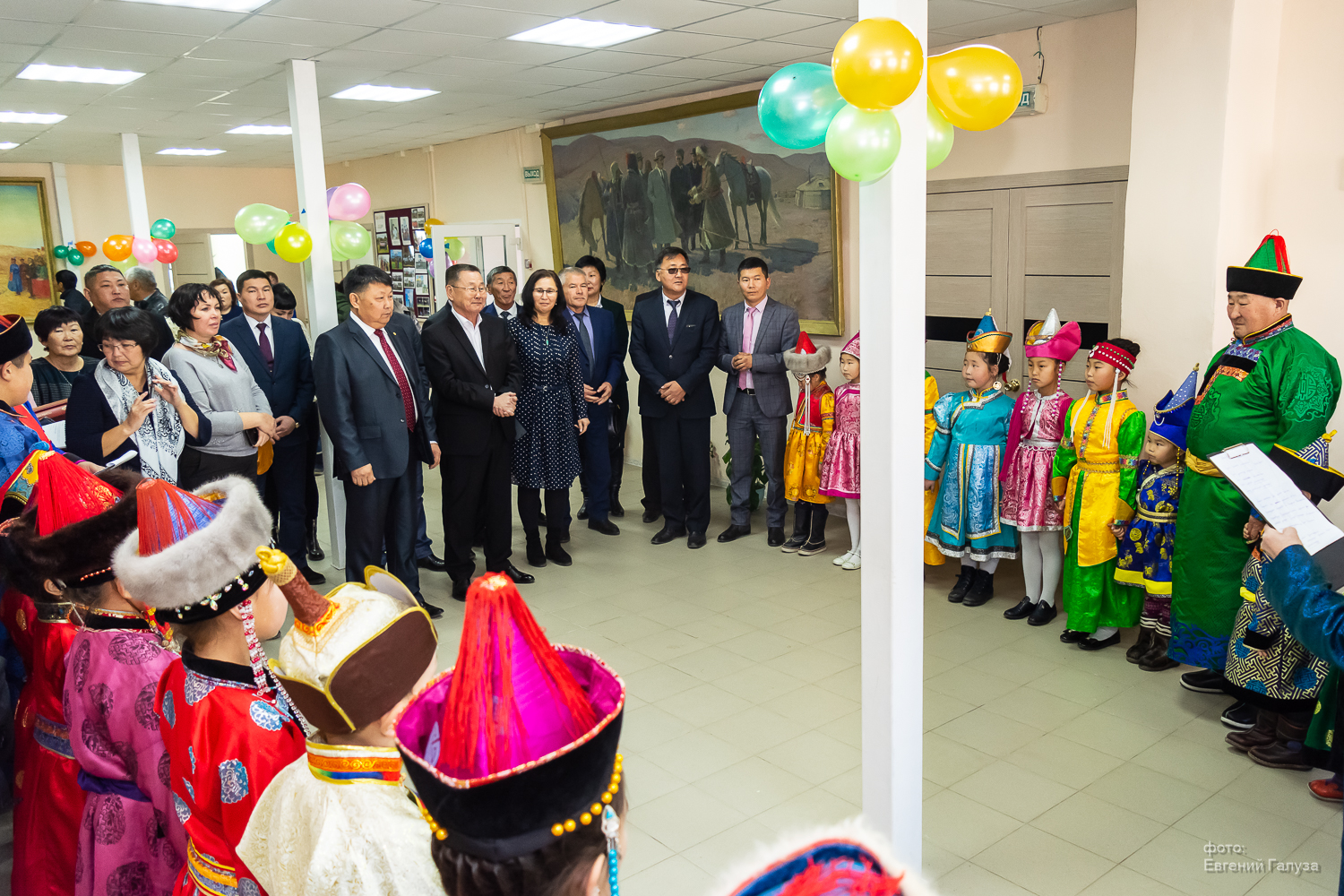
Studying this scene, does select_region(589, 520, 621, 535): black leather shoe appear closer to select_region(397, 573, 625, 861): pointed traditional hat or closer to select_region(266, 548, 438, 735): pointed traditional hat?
select_region(266, 548, 438, 735): pointed traditional hat

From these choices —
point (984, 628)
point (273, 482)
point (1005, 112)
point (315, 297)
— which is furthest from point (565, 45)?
point (984, 628)

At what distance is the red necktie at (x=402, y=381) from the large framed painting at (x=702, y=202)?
9.64 ft

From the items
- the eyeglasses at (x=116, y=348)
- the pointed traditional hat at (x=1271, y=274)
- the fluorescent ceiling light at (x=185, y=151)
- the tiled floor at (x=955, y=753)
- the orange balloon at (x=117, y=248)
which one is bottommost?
the tiled floor at (x=955, y=753)

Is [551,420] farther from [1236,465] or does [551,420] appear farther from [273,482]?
[1236,465]

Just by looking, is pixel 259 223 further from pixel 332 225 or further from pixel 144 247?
pixel 144 247

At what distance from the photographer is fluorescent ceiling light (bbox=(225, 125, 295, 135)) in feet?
28.6

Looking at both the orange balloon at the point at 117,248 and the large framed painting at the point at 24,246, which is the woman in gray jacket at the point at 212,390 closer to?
the orange balloon at the point at 117,248

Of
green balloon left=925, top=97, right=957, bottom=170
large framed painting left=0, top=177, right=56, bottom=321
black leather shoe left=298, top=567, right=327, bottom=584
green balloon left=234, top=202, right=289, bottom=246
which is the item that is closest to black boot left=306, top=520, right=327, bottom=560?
black leather shoe left=298, top=567, right=327, bottom=584

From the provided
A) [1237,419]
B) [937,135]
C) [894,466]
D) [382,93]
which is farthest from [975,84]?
[382,93]

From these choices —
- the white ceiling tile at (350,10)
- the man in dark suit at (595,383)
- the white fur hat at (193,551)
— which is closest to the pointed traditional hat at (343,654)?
the white fur hat at (193,551)

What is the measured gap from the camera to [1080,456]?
429cm

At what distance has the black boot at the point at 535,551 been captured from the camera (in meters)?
5.75

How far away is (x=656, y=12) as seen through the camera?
4.88 meters

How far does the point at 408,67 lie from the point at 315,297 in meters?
1.72
